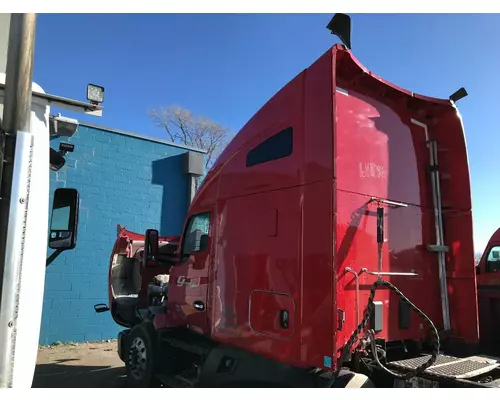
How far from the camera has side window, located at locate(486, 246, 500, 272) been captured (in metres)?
8.49

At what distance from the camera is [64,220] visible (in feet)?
10.2

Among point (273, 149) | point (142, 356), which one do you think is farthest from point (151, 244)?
point (273, 149)

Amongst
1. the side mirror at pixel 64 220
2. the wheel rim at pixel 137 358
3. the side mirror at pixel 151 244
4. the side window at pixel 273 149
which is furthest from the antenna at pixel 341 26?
the wheel rim at pixel 137 358

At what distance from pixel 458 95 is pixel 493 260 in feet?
17.5

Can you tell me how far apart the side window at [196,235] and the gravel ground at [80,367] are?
2.59 metres

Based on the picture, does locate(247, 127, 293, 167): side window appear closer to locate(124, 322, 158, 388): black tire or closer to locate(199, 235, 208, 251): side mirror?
locate(199, 235, 208, 251): side mirror

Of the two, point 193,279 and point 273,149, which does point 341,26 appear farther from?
point 193,279

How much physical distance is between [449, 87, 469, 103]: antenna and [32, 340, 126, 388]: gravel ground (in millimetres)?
5953

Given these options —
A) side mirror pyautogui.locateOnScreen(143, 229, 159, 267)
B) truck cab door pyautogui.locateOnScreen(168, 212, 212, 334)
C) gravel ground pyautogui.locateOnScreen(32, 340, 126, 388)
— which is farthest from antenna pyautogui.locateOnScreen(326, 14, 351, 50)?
gravel ground pyautogui.locateOnScreen(32, 340, 126, 388)

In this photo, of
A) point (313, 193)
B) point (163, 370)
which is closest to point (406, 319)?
point (313, 193)

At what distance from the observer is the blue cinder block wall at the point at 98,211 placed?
9258mm

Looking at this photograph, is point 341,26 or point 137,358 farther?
point 137,358

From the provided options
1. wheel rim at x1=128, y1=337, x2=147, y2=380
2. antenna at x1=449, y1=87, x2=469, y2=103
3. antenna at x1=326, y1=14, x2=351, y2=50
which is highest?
antenna at x1=326, y1=14, x2=351, y2=50

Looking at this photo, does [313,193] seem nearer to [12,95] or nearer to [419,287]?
[419,287]
